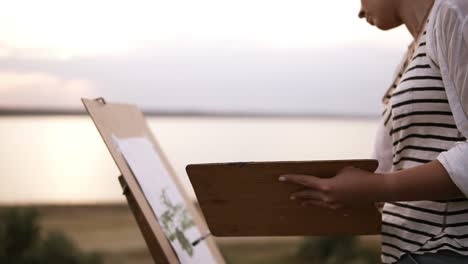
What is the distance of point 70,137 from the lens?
35.2 ft

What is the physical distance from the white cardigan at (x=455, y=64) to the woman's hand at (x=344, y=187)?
122 mm

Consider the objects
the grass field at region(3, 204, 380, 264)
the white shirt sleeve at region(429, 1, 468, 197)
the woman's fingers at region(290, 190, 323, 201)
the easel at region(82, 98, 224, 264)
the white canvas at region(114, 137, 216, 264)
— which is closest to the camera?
the white shirt sleeve at region(429, 1, 468, 197)

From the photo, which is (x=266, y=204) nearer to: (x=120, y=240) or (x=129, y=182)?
(x=129, y=182)

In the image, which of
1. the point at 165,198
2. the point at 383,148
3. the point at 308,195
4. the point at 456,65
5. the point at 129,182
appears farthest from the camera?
the point at 165,198

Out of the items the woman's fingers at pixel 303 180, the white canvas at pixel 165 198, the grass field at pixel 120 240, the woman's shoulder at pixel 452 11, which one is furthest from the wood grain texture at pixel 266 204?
the grass field at pixel 120 240

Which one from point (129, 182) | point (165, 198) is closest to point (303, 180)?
point (129, 182)

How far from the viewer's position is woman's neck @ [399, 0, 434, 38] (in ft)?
5.19

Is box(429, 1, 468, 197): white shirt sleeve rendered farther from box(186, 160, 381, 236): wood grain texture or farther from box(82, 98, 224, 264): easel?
box(82, 98, 224, 264): easel

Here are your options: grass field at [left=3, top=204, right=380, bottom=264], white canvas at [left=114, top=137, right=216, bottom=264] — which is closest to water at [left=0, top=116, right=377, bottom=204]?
grass field at [left=3, top=204, right=380, bottom=264]

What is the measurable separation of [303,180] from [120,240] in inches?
245

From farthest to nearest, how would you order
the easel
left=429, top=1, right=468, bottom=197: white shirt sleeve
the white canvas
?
the white canvas < the easel < left=429, top=1, right=468, bottom=197: white shirt sleeve

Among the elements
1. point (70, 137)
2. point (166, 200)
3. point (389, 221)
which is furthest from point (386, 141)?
point (70, 137)

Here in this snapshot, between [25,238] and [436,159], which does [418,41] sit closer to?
[436,159]

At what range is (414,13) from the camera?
160 cm
